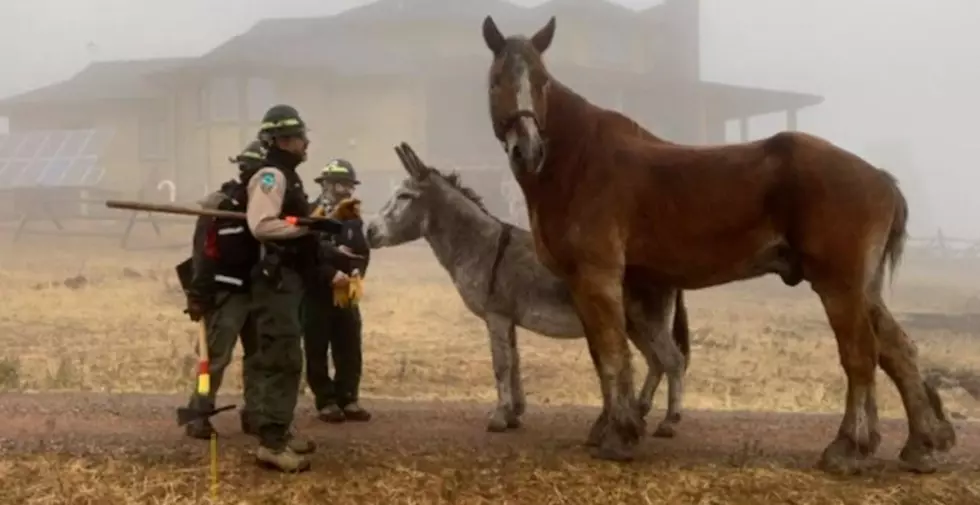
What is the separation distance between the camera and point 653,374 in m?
7.34

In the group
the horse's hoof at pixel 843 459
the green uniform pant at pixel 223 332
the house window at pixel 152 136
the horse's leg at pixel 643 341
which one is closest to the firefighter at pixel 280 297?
the green uniform pant at pixel 223 332

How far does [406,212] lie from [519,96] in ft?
7.04

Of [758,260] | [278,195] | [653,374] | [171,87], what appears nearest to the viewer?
[278,195]

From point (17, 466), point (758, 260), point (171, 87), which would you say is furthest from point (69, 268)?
point (758, 260)

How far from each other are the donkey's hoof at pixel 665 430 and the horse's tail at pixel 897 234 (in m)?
2.10

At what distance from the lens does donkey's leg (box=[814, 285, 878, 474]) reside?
579 centimetres

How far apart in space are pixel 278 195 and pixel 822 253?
3.45 m

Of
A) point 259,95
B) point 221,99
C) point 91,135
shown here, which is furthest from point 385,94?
point 91,135

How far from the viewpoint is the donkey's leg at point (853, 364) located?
19.0 feet

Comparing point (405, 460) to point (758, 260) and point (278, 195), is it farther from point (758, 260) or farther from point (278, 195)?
point (758, 260)

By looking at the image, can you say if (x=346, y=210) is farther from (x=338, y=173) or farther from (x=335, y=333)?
(x=335, y=333)

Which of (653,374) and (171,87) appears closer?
(653,374)

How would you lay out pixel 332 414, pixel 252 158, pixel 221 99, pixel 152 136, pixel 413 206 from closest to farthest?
pixel 252 158 → pixel 413 206 → pixel 332 414 → pixel 221 99 → pixel 152 136

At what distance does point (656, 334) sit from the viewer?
23.5 ft
